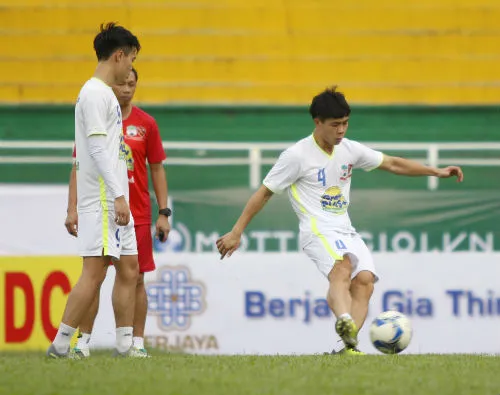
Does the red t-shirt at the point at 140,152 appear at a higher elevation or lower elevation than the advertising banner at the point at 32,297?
higher

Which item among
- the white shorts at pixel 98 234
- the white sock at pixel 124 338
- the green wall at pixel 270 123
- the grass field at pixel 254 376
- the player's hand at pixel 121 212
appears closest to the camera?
the grass field at pixel 254 376

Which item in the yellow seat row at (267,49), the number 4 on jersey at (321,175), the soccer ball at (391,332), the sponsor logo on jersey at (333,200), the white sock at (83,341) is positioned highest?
the yellow seat row at (267,49)

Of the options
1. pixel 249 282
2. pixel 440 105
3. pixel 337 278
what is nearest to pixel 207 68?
pixel 440 105

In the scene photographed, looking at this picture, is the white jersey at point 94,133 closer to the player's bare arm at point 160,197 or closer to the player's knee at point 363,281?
the player's bare arm at point 160,197

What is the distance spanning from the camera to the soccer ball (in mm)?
6895

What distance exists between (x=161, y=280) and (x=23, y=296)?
1118 millimetres

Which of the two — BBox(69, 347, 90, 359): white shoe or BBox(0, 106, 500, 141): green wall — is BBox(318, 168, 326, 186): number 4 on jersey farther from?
BBox(0, 106, 500, 141): green wall

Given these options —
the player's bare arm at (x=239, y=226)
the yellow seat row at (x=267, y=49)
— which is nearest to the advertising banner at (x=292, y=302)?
the player's bare arm at (x=239, y=226)

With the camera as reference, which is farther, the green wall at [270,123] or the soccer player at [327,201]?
the green wall at [270,123]

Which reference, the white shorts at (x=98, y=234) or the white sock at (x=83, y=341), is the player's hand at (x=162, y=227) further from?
the white shorts at (x=98, y=234)

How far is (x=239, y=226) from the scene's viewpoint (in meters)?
7.17

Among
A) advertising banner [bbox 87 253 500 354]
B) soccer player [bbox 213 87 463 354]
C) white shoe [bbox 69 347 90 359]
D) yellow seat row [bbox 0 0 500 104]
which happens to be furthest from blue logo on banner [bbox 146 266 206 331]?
yellow seat row [bbox 0 0 500 104]

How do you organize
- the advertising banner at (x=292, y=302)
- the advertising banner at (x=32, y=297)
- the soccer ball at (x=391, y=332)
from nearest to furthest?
the soccer ball at (x=391, y=332) < the advertising banner at (x=32, y=297) < the advertising banner at (x=292, y=302)

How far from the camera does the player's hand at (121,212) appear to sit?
6117 mm
